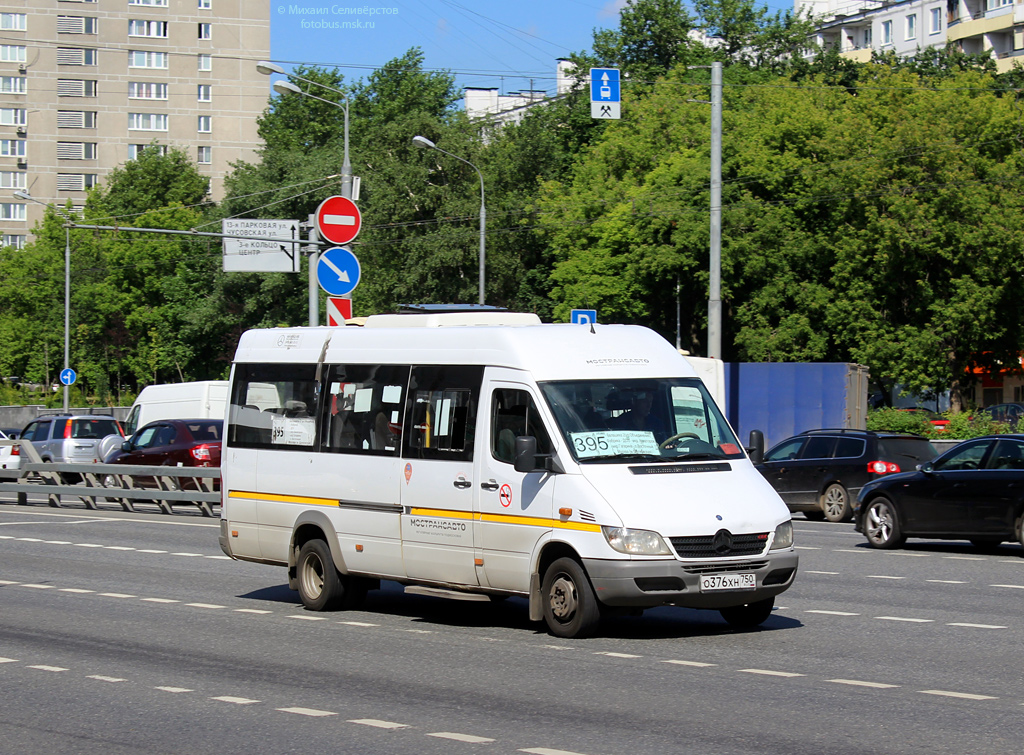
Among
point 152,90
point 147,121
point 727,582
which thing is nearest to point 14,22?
point 152,90

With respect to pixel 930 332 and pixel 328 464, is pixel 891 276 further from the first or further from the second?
pixel 328 464

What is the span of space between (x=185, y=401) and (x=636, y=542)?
28.1 m

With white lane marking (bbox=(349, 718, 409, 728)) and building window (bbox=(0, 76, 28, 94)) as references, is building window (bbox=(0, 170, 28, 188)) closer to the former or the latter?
building window (bbox=(0, 76, 28, 94))

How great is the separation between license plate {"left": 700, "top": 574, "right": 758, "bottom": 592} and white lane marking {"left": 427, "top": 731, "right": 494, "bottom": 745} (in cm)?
335

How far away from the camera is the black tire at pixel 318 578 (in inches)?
488

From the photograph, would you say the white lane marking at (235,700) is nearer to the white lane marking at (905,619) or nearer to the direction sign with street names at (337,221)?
the white lane marking at (905,619)

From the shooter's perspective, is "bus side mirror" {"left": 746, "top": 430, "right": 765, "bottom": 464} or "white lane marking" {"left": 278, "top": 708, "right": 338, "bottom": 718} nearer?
"white lane marking" {"left": 278, "top": 708, "right": 338, "bottom": 718}

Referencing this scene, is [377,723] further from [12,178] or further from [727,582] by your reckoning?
[12,178]

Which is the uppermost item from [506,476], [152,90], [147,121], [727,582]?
[152,90]

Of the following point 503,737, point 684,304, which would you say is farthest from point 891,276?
point 503,737

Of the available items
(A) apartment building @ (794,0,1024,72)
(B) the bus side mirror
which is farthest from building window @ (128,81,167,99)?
(B) the bus side mirror

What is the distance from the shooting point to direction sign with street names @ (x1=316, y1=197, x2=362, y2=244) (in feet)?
65.5

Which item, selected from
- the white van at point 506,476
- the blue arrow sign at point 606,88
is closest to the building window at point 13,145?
the blue arrow sign at point 606,88

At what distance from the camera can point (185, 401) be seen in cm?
3659
